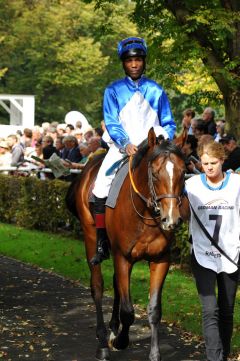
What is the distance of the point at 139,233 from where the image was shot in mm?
7336

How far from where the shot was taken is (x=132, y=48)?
7.91 m

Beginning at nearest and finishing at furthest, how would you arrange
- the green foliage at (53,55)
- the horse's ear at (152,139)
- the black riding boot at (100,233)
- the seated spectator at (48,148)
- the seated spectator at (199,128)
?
the horse's ear at (152,139), the black riding boot at (100,233), the seated spectator at (199,128), the seated spectator at (48,148), the green foliage at (53,55)

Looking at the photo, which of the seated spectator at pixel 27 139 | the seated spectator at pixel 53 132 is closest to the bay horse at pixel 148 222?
the seated spectator at pixel 53 132

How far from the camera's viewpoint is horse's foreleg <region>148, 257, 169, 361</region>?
23.1 feet

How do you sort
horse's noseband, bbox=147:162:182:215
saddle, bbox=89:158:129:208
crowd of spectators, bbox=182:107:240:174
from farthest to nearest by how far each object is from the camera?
crowd of spectators, bbox=182:107:240:174, saddle, bbox=89:158:129:208, horse's noseband, bbox=147:162:182:215

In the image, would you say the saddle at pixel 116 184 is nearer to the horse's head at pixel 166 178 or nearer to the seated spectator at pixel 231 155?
the horse's head at pixel 166 178

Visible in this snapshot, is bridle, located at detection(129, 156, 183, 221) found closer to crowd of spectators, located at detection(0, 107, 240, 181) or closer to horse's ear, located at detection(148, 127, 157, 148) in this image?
horse's ear, located at detection(148, 127, 157, 148)

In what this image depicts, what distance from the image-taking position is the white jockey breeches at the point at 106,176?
796 cm

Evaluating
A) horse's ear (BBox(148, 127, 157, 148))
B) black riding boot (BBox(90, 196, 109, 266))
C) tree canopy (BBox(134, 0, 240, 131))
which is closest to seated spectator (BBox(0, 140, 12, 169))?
tree canopy (BBox(134, 0, 240, 131))

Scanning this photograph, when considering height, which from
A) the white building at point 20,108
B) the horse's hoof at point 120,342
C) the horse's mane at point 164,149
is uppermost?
the white building at point 20,108

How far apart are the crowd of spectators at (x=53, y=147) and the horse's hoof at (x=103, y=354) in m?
7.32

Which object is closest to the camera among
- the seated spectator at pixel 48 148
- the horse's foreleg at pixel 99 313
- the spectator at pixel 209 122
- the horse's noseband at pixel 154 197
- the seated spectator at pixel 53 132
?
the horse's noseband at pixel 154 197

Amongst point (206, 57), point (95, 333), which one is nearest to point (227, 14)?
point (206, 57)

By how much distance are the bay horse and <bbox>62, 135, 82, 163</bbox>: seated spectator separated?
9.15 m
